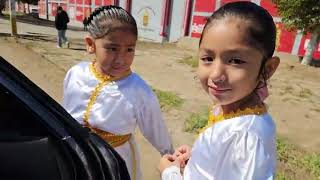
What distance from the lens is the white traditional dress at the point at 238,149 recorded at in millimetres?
1145

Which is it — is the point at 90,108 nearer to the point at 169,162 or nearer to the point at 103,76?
the point at 103,76

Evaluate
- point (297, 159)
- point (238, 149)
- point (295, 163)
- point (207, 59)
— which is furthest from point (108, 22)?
point (297, 159)

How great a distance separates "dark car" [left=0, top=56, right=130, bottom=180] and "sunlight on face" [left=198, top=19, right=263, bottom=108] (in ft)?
1.56

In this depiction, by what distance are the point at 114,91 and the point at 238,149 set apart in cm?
99

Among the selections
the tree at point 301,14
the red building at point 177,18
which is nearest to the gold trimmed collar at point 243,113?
the tree at point 301,14

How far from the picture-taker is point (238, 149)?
3.82 feet

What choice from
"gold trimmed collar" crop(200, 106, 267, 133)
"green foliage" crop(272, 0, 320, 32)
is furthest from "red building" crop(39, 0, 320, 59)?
"gold trimmed collar" crop(200, 106, 267, 133)

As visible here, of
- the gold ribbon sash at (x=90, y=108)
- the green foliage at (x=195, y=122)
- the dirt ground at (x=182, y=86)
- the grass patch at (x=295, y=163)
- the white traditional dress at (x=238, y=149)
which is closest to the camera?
the white traditional dress at (x=238, y=149)

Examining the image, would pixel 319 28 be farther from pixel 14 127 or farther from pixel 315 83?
pixel 14 127

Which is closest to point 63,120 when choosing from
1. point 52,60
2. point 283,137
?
point 283,137

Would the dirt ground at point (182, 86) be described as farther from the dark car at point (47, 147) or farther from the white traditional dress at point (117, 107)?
the dark car at point (47, 147)

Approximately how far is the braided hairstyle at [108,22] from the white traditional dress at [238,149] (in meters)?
0.83

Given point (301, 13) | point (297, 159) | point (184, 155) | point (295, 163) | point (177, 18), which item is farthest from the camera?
point (177, 18)

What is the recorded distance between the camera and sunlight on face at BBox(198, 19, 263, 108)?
3.96 ft
